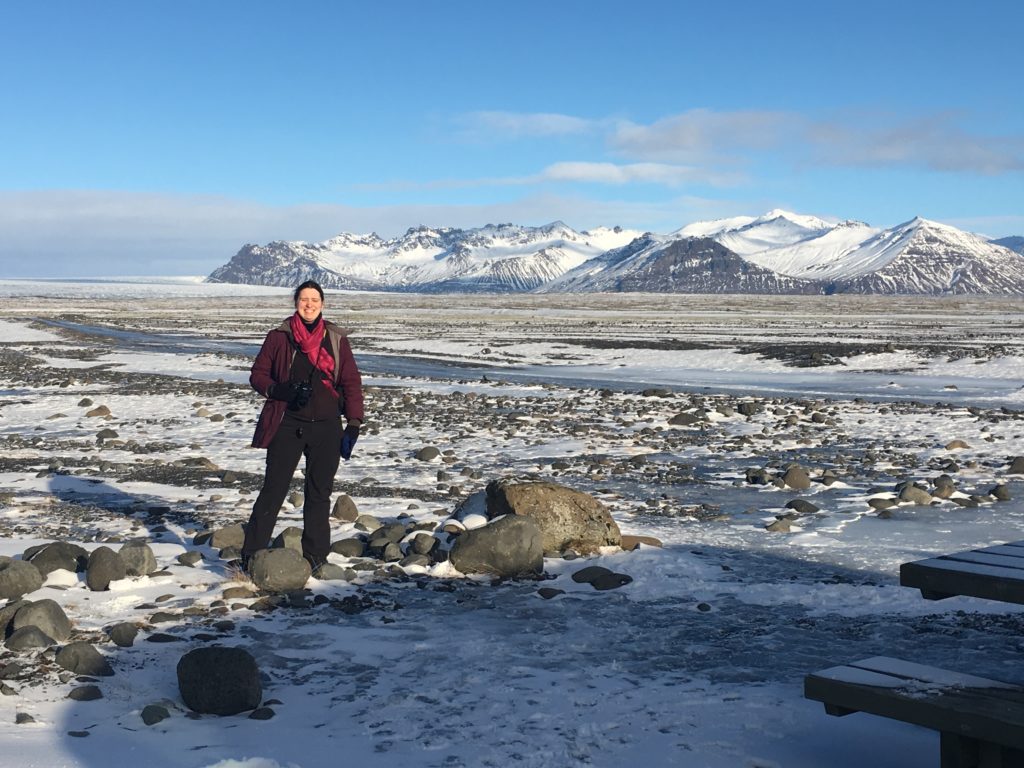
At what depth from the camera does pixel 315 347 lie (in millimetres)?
7809

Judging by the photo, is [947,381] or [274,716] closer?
[274,716]

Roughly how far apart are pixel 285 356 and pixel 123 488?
588 cm

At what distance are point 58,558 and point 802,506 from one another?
746 cm

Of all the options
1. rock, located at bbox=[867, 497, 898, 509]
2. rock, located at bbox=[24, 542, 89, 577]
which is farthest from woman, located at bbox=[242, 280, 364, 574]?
rock, located at bbox=[867, 497, 898, 509]

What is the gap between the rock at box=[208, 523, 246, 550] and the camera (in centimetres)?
909

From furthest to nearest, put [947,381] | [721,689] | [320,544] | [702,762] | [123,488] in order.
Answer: [947,381], [123,488], [320,544], [721,689], [702,762]

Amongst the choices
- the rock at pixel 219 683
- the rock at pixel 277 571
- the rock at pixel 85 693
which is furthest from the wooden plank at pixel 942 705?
the rock at pixel 277 571

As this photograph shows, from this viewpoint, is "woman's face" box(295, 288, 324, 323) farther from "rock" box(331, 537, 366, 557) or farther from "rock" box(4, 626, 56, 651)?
"rock" box(4, 626, 56, 651)

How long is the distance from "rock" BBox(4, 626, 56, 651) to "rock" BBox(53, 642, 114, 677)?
37 cm

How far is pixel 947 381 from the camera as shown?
1142 inches

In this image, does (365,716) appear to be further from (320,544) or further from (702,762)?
(320,544)

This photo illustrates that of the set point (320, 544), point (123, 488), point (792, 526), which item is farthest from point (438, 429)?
point (320, 544)

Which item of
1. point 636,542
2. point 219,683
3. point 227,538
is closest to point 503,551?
point 636,542

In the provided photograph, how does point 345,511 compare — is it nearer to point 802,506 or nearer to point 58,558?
point 58,558
